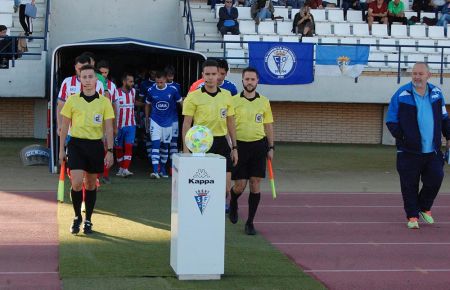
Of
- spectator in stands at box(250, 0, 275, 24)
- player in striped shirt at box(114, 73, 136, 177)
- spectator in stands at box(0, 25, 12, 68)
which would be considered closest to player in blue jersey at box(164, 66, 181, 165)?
player in striped shirt at box(114, 73, 136, 177)

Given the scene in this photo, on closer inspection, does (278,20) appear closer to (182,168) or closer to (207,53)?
(207,53)

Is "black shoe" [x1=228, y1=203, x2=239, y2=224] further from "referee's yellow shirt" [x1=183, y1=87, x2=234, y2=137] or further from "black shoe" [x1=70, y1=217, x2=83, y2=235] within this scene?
"black shoe" [x1=70, y1=217, x2=83, y2=235]

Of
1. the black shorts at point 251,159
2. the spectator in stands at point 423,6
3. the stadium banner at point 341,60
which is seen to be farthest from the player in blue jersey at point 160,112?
the spectator in stands at point 423,6

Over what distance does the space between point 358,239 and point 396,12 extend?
16.6 m

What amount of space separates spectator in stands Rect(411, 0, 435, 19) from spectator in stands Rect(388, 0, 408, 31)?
1352mm

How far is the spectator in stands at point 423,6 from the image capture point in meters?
27.7

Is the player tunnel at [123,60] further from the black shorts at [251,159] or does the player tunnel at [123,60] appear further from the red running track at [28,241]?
the black shorts at [251,159]

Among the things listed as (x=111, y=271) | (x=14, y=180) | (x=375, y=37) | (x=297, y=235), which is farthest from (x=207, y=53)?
(x=111, y=271)

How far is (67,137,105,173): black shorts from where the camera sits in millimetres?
10297

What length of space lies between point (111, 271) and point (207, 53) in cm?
1556

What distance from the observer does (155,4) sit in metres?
25.8

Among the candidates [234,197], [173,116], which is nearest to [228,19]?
[173,116]

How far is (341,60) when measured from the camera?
888 inches

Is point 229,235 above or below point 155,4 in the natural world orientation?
below
